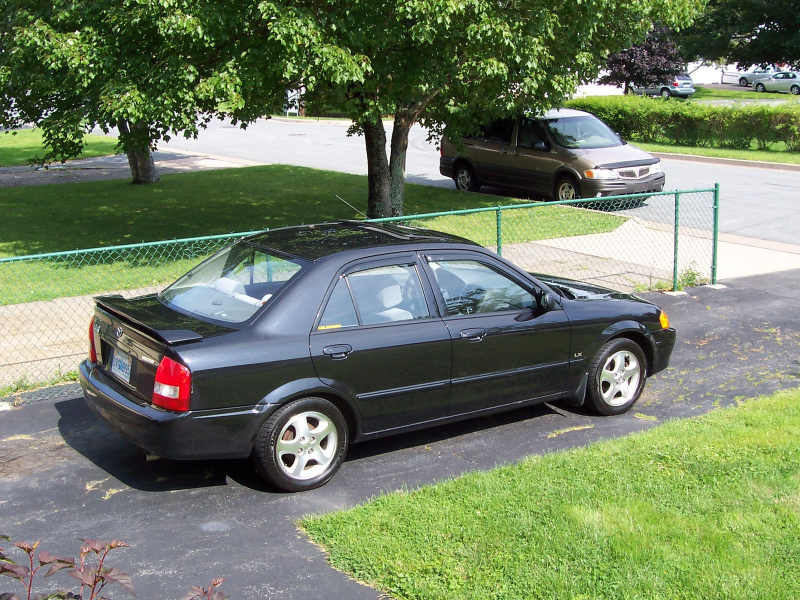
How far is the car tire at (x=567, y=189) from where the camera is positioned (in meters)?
16.3

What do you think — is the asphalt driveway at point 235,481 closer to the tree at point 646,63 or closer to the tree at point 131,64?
the tree at point 131,64

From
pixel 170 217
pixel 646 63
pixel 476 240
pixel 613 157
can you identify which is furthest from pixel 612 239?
pixel 646 63

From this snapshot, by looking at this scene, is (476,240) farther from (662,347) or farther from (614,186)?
(662,347)

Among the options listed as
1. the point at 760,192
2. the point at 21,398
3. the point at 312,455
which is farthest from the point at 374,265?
the point at 760,192

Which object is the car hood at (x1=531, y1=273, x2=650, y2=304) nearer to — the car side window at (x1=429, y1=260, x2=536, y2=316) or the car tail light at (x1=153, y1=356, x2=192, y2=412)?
the car side window at (x1=429, y1=260, x2=536, y2=316)

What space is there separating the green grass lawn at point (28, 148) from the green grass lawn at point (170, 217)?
670cm

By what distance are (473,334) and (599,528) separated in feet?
5.63

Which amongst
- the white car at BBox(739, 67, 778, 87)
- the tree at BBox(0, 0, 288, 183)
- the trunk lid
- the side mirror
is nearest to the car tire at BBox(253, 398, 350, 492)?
the trunk lid

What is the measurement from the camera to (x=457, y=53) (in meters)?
12.9

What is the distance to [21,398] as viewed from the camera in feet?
23.0

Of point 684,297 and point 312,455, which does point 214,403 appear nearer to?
point 312,455

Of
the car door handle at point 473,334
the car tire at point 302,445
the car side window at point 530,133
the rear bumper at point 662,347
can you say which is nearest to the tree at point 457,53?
the car side window at point 530,133

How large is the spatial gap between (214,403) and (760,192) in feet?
53.2

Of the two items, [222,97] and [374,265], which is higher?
[222,97]
